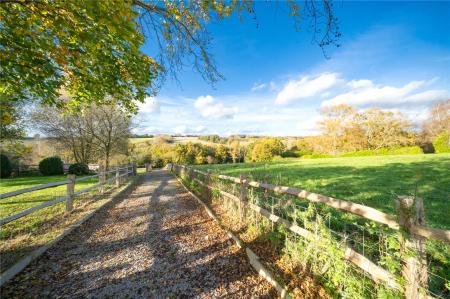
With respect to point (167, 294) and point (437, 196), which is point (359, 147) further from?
point (167, 294)

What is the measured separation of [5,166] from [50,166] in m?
4.04

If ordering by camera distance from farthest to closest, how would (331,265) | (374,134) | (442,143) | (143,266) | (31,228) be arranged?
(374,134), (442,143), (31,228), (143,266), (331,265)

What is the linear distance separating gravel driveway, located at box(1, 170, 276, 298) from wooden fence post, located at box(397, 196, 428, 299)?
1.61m

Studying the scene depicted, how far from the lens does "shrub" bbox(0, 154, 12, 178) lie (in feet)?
73.2

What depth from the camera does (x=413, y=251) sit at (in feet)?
6.01

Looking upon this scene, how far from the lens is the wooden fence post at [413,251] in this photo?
1.77 meters

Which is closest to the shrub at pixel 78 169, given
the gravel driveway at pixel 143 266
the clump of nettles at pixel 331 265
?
the gravel driveway at pixel 143 266

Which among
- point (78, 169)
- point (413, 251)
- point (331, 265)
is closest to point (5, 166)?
point (78, 169)

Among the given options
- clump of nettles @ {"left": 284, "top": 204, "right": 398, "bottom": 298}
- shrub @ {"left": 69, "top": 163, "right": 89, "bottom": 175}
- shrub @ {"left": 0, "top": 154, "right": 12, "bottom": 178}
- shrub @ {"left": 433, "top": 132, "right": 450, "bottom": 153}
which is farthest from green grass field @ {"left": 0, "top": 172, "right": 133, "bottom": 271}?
shrub @ {"left": 433, "top": 132, "right": 450, "bottom": 153}

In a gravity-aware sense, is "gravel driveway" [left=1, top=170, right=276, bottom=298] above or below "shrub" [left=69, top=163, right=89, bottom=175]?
below

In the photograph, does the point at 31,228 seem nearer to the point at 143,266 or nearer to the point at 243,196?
the point at 143,266

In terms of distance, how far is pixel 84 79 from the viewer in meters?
5.01

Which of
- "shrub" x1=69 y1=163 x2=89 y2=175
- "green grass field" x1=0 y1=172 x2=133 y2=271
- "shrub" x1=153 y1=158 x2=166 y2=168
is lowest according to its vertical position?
"shrub" x1=153 y1=158 x2=166 y2=168

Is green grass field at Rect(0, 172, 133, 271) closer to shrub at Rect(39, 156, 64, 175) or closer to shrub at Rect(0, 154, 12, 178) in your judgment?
shrub at Rect(39, 156, 64, 175)
